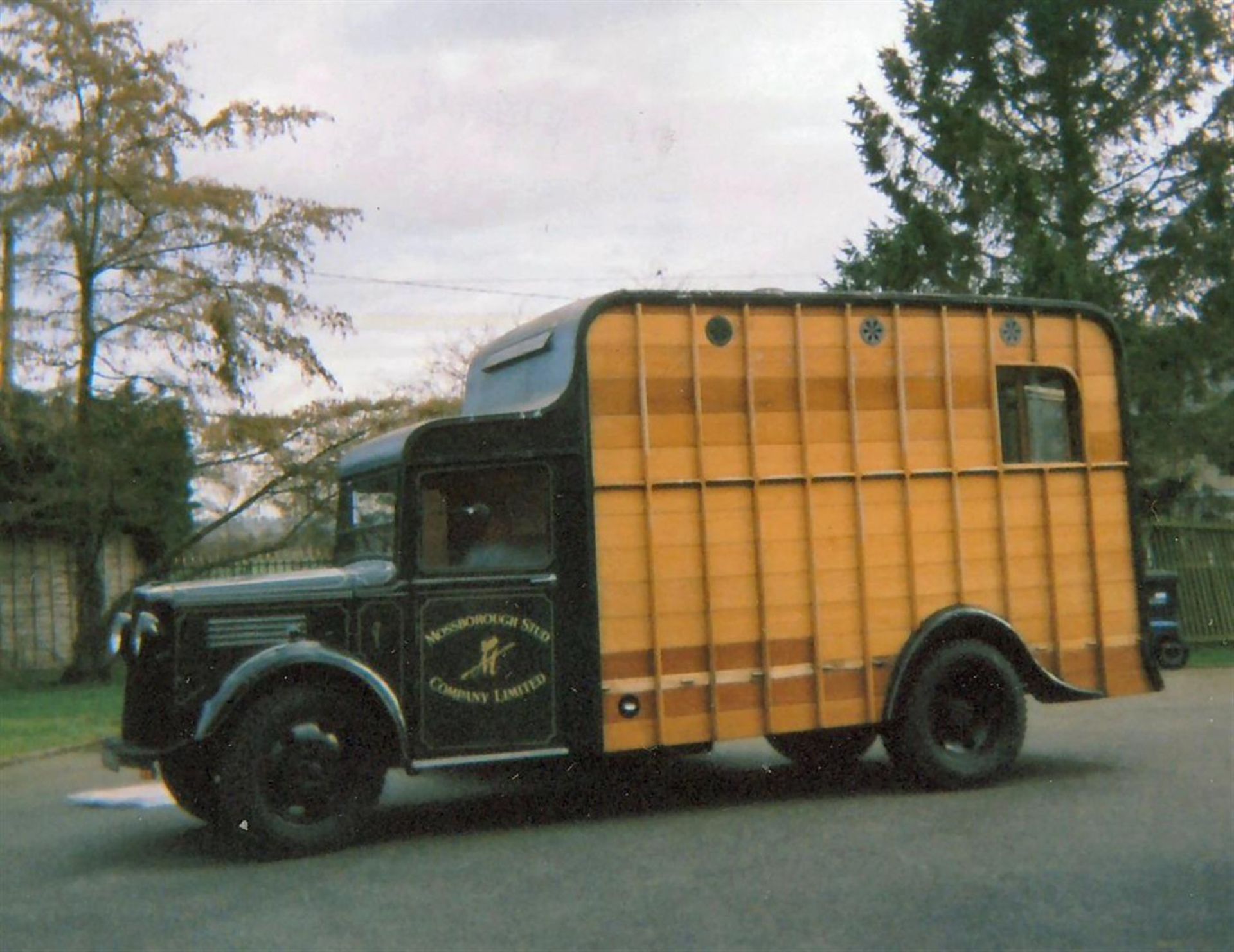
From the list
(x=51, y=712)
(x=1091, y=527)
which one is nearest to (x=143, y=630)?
(x=1091, y=527)

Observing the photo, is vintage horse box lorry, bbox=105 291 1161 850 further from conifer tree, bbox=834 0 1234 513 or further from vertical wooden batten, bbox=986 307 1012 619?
conifer tree, bbox=834 0 1234 513

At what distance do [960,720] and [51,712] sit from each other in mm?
11919

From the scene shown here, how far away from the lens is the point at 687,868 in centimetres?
773

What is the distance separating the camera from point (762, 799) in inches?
396

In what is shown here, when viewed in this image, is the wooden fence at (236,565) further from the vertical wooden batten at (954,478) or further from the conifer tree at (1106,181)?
the vertical wooden batten at (954,478)

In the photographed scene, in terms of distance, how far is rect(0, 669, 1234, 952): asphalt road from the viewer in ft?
21.1

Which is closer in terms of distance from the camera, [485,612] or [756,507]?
[485,612]

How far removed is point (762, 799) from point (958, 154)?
59.4ft

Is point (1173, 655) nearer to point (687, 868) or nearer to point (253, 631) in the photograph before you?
point (687, 868)

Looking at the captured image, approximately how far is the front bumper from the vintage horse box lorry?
0.03 meters

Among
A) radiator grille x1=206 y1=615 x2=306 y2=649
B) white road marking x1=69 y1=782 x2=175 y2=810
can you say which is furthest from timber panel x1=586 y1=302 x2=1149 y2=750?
white road marking x1=69 y1=782 x2=175 y2=810

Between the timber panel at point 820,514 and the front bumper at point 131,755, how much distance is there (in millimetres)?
2419

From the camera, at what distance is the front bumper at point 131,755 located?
8.42 meters

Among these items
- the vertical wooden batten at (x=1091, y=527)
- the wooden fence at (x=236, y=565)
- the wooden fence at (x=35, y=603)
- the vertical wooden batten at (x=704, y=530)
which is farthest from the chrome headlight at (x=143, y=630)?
the wooden fence at (x=35, y=603)
